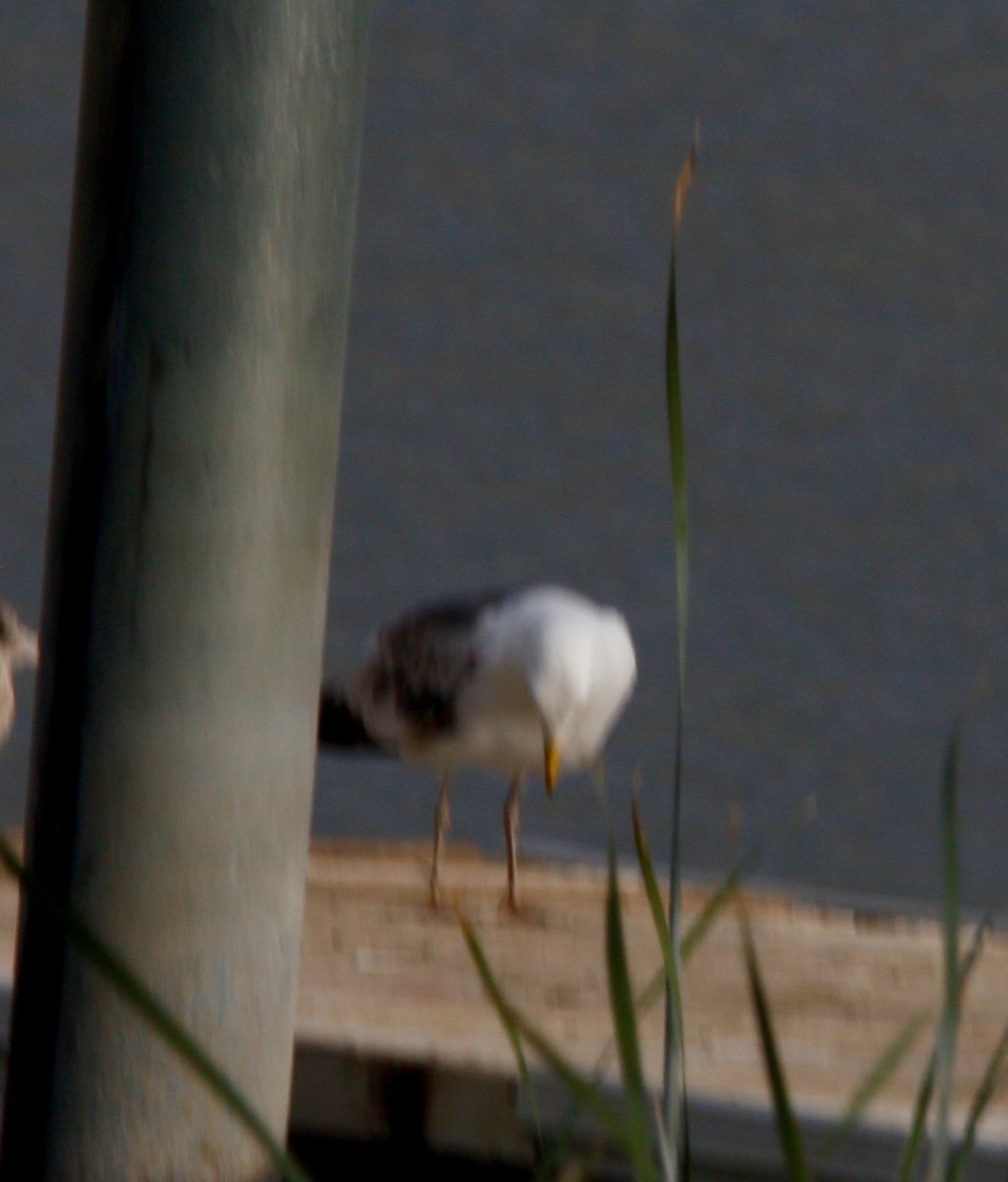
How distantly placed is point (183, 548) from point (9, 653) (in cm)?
307

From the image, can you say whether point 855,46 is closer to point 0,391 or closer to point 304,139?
point 0,391

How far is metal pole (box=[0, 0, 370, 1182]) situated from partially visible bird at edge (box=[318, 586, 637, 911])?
2263mm

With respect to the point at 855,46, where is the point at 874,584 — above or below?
below

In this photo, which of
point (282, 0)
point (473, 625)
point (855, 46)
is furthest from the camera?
point (855, 46)

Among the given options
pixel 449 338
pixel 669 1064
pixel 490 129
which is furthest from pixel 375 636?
pixel 669 1064

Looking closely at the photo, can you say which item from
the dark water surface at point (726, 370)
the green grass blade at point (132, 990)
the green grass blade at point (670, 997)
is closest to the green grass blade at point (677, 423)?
the green grass blade at point (670, 997)

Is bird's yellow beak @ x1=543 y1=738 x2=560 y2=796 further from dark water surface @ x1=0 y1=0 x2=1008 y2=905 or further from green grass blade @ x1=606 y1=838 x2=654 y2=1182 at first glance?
green grass blade @ x1=606 y1=838 x2=654 y2=1182

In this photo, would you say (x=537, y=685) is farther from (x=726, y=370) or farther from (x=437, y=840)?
(x=726, y=370)

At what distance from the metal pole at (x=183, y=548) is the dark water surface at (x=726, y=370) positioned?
3665mm

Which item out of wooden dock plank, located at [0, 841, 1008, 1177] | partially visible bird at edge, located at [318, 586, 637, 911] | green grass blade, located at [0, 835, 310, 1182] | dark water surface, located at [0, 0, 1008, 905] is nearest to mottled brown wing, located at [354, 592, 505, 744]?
partially visible bird at edge, located at [318, 586, 637, 911]

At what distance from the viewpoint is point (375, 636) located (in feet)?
15.2

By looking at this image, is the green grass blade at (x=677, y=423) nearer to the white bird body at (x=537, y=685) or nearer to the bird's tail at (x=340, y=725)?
the white bird body at (x=537, y=685)

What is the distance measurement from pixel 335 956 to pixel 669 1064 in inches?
79.7

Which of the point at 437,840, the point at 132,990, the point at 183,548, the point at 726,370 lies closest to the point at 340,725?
the point at 437,840
